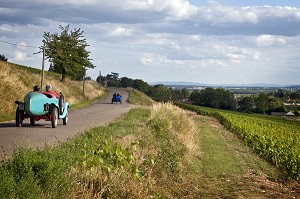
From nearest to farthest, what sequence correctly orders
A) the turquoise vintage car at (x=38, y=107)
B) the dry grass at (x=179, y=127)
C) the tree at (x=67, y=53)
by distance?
the turquoise vintage car at (x=38, y=107)
the dry grass at (x=179, y=127)
the tree at (x=67, y=53)

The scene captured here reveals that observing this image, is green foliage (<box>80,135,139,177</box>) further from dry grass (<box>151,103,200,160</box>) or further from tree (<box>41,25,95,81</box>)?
tree (<box>41,25,95,81</box>)

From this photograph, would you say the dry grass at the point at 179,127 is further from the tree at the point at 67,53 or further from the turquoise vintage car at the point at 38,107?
the tree at the point at 67,53

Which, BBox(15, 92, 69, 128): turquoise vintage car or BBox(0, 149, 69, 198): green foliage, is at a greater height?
BBox(15, 92, 69, 128): turquoise vintage car

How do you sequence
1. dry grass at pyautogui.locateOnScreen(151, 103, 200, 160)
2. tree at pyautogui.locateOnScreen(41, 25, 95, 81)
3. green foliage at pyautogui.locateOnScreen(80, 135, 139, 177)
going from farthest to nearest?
tree at pyautogui.locateOnScreen(41, 25, 95, 81), dry grass at pyautogui.locateOnScreen(151, 103, 200, 160), green foliage at pyautogui.locateOnScreen(80, 135, 139, 177)

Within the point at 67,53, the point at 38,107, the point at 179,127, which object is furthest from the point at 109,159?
the point at 67,53

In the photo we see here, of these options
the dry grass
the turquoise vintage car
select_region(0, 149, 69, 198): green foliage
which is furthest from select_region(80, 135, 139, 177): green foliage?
the dry grass

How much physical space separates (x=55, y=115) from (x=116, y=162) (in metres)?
7.68

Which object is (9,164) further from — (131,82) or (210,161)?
(131,82)

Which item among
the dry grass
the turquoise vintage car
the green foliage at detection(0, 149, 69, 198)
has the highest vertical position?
the turquoise vintage car

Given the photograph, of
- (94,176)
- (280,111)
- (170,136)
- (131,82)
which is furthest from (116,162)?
(131,82)

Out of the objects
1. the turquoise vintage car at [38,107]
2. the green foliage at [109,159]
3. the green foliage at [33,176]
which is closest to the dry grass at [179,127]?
the turquoise vintage car at [38,107]

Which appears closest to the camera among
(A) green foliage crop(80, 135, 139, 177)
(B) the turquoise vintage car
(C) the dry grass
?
(A) green foliage crop(80, 135, 139, 177)

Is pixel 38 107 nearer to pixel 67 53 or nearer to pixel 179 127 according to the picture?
pixel 179 127

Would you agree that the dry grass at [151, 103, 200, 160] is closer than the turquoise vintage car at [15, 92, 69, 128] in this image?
No
